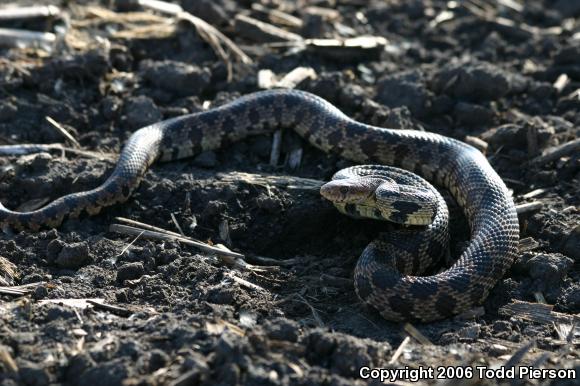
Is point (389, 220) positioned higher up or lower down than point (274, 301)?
higher up

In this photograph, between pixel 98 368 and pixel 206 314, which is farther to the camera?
pixel 206 314

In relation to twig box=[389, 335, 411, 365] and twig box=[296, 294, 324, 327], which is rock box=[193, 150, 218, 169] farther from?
twig box=[389, 335, 411, 365]

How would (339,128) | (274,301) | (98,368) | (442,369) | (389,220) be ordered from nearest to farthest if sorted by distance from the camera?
(98,368), (442,369), (274,301), (389,220), (339,128)

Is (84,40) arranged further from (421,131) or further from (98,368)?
(98,368)

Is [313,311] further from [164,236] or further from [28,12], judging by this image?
[28,12]

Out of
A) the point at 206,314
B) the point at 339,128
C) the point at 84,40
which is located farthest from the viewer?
the point at 84,40

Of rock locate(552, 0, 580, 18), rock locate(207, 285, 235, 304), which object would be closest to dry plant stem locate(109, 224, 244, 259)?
rock locate(207, 285, 235, 304)

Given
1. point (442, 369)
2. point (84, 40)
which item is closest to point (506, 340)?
point (442, 369)
